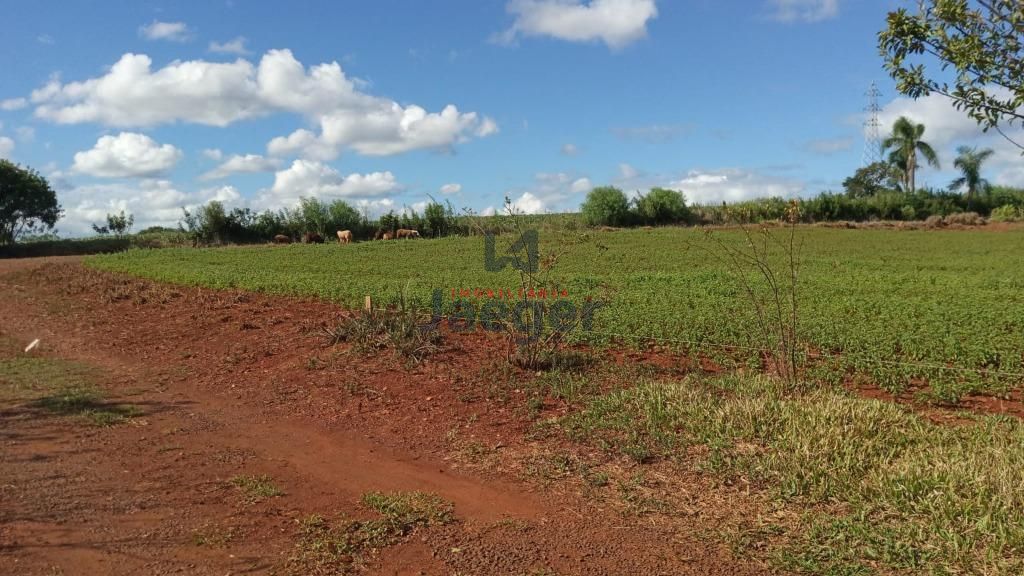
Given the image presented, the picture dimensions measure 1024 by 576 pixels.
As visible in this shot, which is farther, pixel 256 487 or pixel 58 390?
pixel 58 390

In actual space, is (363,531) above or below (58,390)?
below

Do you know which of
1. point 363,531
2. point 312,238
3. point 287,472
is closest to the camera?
point 363,531

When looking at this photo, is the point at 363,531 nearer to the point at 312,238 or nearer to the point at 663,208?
the point at 312,238

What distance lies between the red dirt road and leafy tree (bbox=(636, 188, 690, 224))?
4091 centimetres

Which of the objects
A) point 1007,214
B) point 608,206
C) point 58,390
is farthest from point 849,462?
point 1007,214

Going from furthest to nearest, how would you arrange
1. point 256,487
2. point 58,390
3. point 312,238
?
point 312,238, point 58,390, point 256,487

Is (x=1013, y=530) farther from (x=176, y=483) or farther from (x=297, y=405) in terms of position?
(x=297, y=405)

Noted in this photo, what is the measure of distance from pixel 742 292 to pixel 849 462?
850 cm

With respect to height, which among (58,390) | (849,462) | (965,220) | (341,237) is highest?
(341,237)

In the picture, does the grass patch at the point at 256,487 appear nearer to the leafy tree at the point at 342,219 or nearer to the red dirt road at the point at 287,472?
the red dirt road at the point at 287,472

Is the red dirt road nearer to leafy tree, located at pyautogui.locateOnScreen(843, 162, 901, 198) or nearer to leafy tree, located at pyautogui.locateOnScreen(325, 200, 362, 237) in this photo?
leafy tree, located at pyautogui.locateOnScreen(325, 200, 362, 237)

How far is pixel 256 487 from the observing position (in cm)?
481

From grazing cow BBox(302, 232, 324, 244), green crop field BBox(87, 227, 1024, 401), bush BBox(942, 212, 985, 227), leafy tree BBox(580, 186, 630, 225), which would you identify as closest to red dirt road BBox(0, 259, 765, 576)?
green crop field BBox(87, 227, 1024, 401)

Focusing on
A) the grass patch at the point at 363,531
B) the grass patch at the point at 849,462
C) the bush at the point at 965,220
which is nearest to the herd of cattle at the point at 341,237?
the grass patch at the point at 849,462
